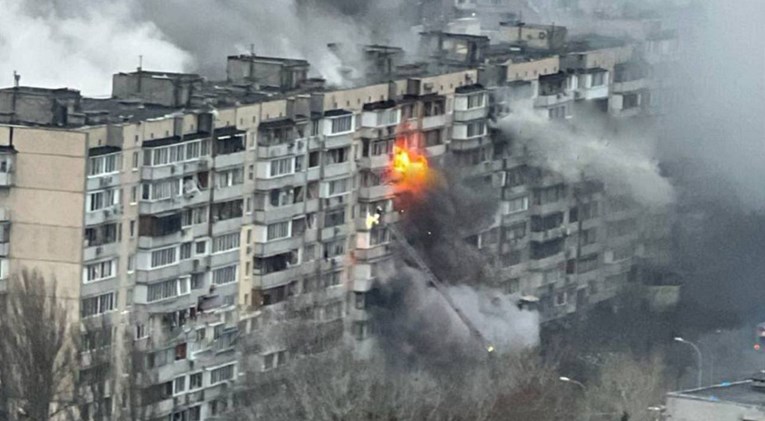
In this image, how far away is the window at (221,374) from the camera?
4741 centimetres

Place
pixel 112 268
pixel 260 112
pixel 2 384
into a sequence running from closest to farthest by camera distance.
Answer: pixel 2 384 → pixel 112 268 → pixel 260 112

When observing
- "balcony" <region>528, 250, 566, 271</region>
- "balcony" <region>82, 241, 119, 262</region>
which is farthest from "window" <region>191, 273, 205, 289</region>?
"balcony" <region>528, 250, 566, 271</region>

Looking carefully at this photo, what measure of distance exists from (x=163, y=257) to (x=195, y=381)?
1.70 m

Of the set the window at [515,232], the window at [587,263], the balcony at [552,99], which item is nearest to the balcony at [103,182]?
the window at [515,232]

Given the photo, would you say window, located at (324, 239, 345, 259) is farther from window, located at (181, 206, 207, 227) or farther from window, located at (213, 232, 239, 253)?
window, located at (181, 206, 207, 227)

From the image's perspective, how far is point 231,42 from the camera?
61500 mm

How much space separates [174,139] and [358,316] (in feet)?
18.0

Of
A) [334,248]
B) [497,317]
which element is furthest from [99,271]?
[497,317]

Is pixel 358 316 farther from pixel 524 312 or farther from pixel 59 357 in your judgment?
pixel 59 357

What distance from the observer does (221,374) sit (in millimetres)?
47656

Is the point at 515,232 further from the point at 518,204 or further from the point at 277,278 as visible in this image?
the point at 277,278

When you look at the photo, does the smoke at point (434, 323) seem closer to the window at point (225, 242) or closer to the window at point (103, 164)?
the window at point (225, 242)

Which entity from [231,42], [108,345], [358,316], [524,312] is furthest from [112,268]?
[231,42]

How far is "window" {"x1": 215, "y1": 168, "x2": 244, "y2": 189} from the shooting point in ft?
157
